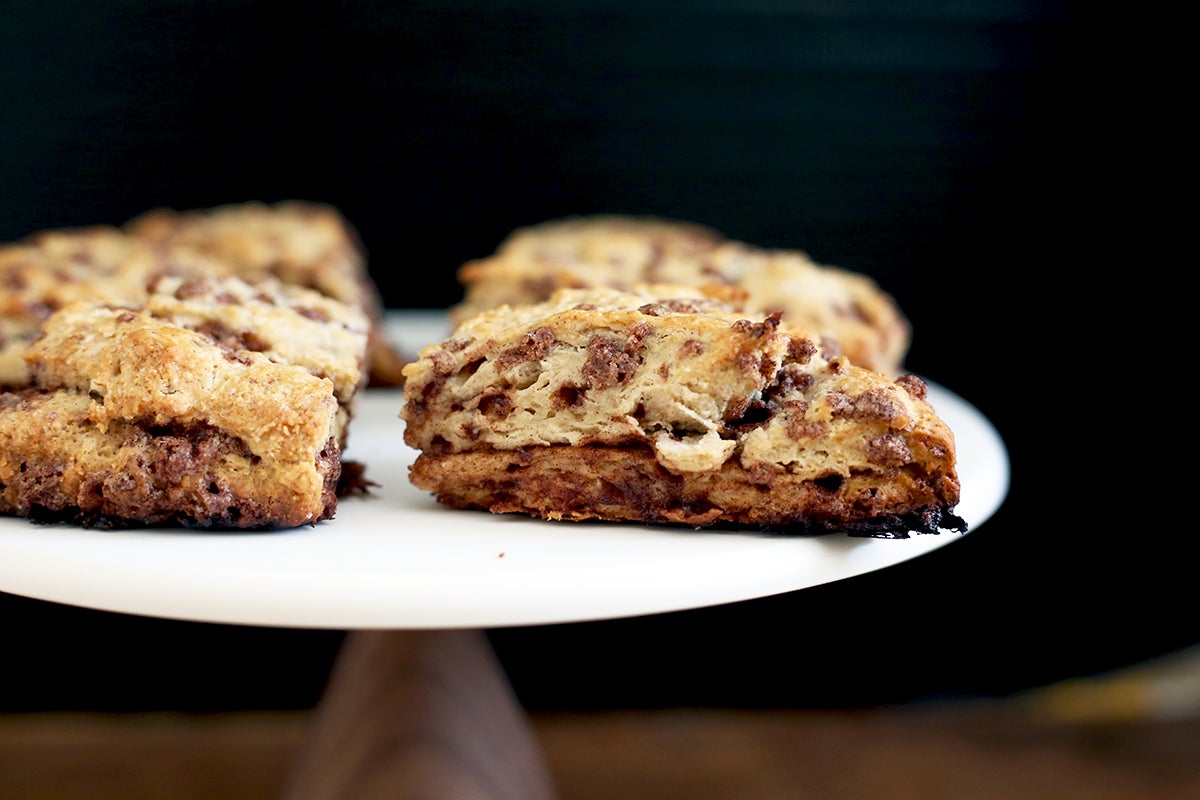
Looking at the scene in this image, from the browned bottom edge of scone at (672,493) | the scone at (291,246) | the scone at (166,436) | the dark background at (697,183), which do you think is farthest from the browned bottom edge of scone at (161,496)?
the dark background at (697,183)

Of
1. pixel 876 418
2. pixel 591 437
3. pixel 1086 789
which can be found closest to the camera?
pixel 876 418

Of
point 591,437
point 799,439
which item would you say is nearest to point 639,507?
point 591,437

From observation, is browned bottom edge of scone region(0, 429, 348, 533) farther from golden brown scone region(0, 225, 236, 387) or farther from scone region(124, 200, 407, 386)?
scone region(124, 200, 407, 386)

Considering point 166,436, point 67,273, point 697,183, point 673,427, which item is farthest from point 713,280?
point 697,183

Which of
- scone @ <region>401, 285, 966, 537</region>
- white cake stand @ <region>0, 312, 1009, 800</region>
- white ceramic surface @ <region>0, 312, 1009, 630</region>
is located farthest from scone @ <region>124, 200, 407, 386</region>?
white ceramic surface @ <region>0, 312, 1009, 630</region>

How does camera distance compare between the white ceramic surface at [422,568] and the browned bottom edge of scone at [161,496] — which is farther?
the browned bottom edge of scone at [161,496]

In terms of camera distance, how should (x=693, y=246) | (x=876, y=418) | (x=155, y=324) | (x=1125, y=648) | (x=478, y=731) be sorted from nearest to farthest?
1. (x=876, y=418)
2. (x=155, y=324)
3. (x=478, y=731)
4. (x=693, y=246)
5. (x=1125, y=648)

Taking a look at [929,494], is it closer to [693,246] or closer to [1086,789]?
[693,246]

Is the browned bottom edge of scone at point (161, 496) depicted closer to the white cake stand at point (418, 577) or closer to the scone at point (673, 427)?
the white cake stand at point (418, 577)
